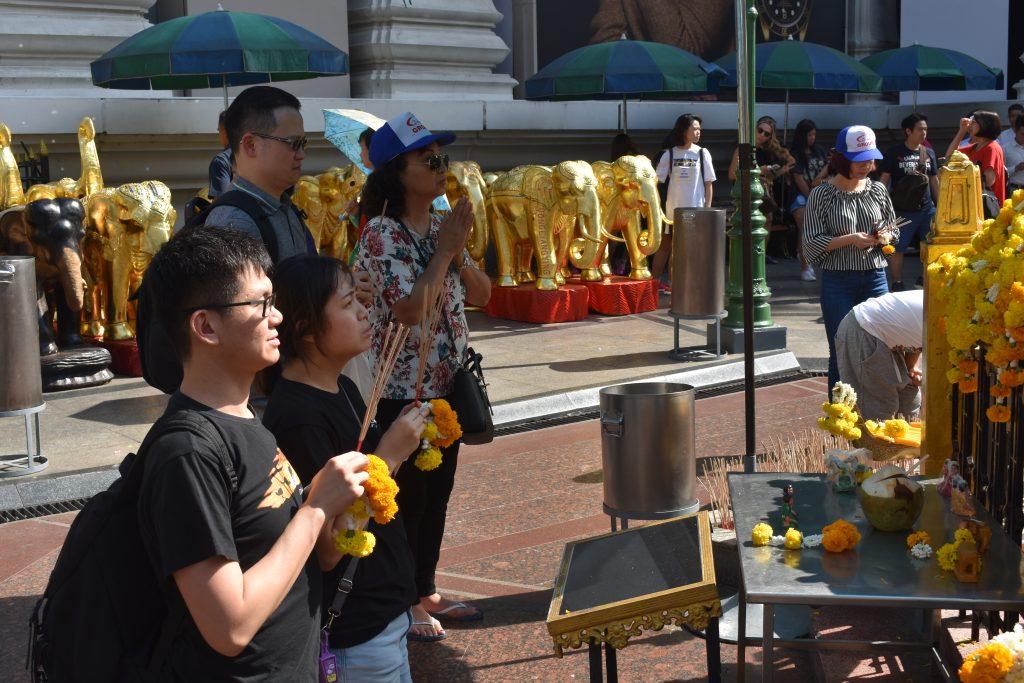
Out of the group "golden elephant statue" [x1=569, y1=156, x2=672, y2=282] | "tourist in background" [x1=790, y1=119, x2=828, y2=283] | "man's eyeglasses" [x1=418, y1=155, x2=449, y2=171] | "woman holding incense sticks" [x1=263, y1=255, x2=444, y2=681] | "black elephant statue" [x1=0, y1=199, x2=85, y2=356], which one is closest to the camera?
"woman holding incense sticks" [x1=263, y1=255, x2=444, y2=681]

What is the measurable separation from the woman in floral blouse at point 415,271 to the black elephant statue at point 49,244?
463 cm

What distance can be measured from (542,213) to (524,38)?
624cm

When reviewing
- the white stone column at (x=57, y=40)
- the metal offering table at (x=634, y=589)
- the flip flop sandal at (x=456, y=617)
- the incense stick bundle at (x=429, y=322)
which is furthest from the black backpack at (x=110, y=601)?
the white stone column at (x=57, y=40)

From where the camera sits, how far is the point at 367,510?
7.78 ft

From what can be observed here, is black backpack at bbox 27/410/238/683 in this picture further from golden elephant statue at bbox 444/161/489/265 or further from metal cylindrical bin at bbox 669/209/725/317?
golden elephant statue at bbox 444/161/489/265

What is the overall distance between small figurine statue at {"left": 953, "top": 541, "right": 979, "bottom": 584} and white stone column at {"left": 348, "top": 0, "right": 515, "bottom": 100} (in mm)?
10891

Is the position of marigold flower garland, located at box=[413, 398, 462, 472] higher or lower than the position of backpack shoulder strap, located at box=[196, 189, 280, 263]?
lower

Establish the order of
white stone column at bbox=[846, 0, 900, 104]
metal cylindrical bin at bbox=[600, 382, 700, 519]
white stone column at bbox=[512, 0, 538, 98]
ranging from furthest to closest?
1. white stone column at bbox=[846, 0, 900, 104]
2. white stone column at bbox=[512, 0, 538, 98]
3. metal cylindrical bin at bbox=[600, 382, 700, 519]

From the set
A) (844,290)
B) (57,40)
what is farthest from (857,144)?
(57,40)

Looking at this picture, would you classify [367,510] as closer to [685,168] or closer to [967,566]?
[967,566]

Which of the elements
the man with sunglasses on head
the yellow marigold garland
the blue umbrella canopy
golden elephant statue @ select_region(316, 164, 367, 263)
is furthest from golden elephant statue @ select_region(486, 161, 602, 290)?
the yellow marigold garland

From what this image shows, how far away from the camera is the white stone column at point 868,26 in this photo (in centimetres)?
2066

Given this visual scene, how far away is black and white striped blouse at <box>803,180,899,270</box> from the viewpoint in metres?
6.96

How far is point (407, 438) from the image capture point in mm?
2734
